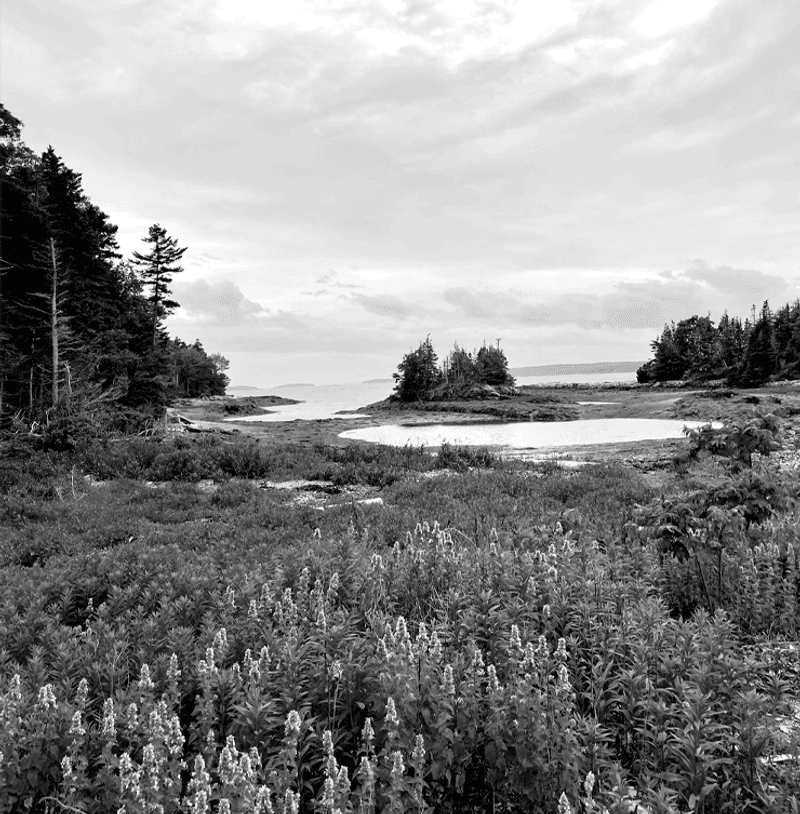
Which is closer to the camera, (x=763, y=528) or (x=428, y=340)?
(x=763, y=528)

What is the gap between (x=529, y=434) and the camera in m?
41.6

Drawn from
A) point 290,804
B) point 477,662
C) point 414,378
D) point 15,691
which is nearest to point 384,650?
point 477,662

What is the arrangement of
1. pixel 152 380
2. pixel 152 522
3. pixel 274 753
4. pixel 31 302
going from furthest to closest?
pixel 152 380, pixel 31 302, pixel 152 522, pixel 274 753

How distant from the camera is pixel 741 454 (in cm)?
750

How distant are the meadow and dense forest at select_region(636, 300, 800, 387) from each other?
298 ft

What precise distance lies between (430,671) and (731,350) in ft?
397

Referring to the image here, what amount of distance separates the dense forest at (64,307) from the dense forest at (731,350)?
82.9m

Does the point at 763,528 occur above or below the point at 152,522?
above

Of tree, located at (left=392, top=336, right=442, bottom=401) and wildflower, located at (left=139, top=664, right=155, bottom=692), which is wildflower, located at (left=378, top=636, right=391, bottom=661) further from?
tree, located at (left=392, top=336, right=442, bottom=401)

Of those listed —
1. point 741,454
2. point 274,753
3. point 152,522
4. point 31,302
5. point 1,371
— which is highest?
point 31,302

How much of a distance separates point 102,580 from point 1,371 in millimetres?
26073

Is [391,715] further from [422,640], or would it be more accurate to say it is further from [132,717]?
[132,717]

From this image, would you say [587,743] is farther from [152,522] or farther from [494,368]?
[494,368]

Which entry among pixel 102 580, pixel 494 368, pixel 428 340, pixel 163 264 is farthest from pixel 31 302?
pixel 494 368
